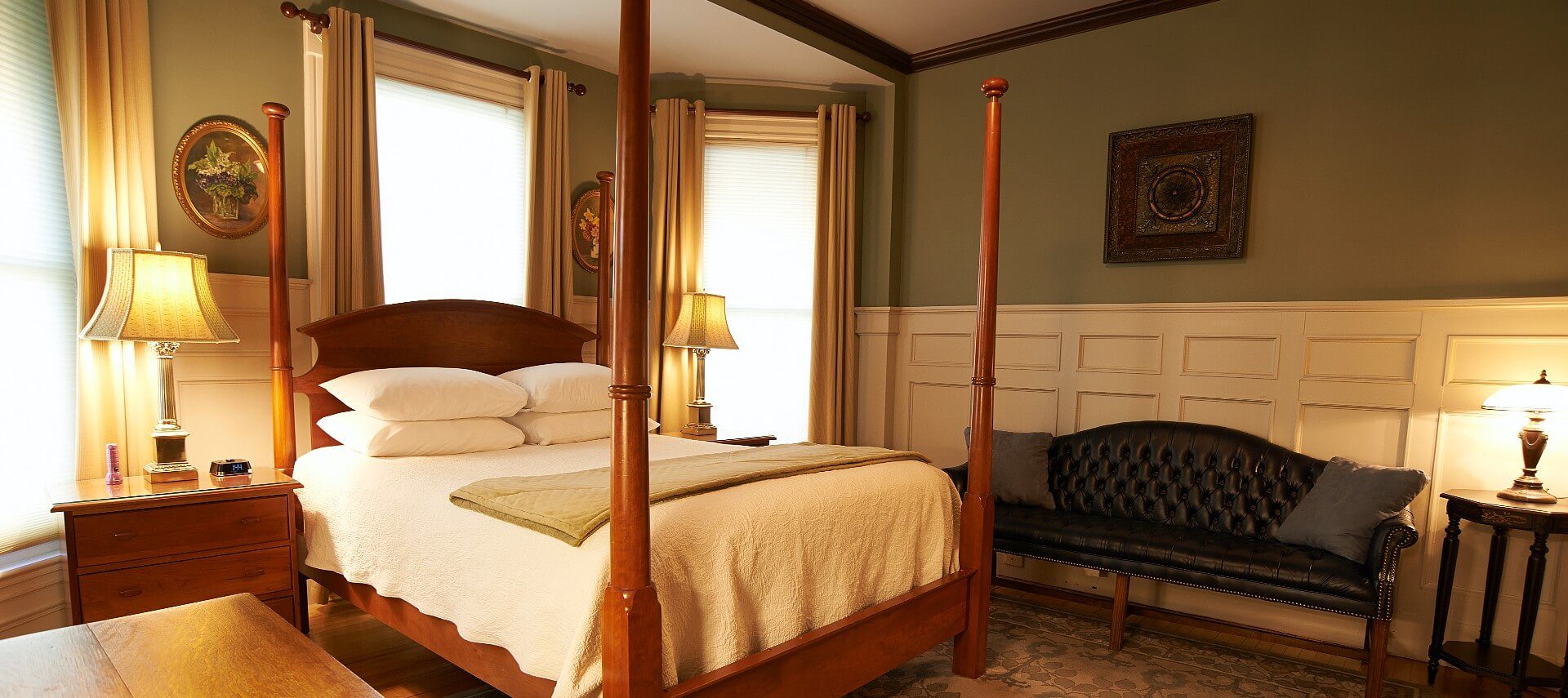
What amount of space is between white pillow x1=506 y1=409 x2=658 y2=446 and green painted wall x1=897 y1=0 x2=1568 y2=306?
223 cm

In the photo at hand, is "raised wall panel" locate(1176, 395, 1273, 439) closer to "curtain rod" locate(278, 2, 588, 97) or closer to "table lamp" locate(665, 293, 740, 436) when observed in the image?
"table lamp" locate(665, 293, 740, 436)

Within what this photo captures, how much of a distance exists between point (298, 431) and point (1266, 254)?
14.2 ft

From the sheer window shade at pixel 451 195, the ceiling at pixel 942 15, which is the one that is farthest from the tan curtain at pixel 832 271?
the sheer window shade at pixel 451 195

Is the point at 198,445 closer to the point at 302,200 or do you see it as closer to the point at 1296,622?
the point at 302,200

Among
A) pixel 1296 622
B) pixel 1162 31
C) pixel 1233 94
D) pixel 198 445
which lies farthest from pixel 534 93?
pixel 1296 622

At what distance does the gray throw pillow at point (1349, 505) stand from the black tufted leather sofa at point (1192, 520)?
0.05 metres

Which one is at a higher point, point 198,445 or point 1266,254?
point 1266,254

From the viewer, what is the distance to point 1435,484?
122 inches

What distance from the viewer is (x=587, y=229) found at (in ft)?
14.2

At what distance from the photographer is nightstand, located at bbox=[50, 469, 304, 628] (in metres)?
2.26

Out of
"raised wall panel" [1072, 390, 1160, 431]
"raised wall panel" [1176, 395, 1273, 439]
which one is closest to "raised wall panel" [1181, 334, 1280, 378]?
"raised wall panel" [1176, 395, 1273, 439]

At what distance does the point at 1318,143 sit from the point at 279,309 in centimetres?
438

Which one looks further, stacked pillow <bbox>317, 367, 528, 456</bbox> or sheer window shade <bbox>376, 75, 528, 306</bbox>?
sheer window shade <bbox>376, 75, 528, 306</bbox>

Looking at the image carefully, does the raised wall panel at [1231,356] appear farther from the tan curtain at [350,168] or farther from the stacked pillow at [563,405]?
the tan curtain at [350,168]
